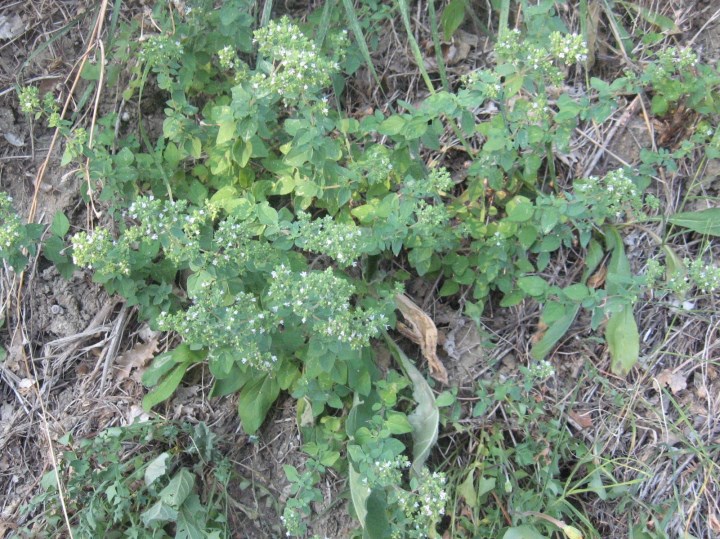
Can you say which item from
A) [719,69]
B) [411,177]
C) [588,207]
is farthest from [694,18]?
[411,177]

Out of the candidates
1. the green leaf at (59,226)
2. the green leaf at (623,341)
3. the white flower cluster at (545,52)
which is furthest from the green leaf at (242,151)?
the green leaf at (623,341)

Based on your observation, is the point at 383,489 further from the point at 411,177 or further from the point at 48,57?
the point at 48,57

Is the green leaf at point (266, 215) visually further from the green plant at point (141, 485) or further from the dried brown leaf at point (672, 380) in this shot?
the dried brown leaf at point (672, 380)

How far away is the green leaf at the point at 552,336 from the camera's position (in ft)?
10.3

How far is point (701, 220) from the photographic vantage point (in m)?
3.16

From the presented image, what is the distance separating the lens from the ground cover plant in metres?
2.70

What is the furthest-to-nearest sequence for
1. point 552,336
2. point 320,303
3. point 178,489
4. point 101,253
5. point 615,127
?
1. point 615,127
2. point 552,336
3. point 178,489
4. point 101,253
5. point 320,303

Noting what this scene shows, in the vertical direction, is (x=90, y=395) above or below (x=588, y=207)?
below

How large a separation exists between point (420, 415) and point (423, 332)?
16.3 inches

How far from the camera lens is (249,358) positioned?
2654mm

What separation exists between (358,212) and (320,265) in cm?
51

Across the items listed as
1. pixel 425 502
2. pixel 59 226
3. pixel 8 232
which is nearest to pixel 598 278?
pixel 425 502

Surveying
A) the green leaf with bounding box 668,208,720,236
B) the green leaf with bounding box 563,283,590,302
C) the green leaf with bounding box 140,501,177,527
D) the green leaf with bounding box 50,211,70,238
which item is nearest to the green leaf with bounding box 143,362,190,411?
the green leaf with bounding box 140,501,177,527

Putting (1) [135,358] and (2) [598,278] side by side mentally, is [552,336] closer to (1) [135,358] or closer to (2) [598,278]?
(2) [598,278]
